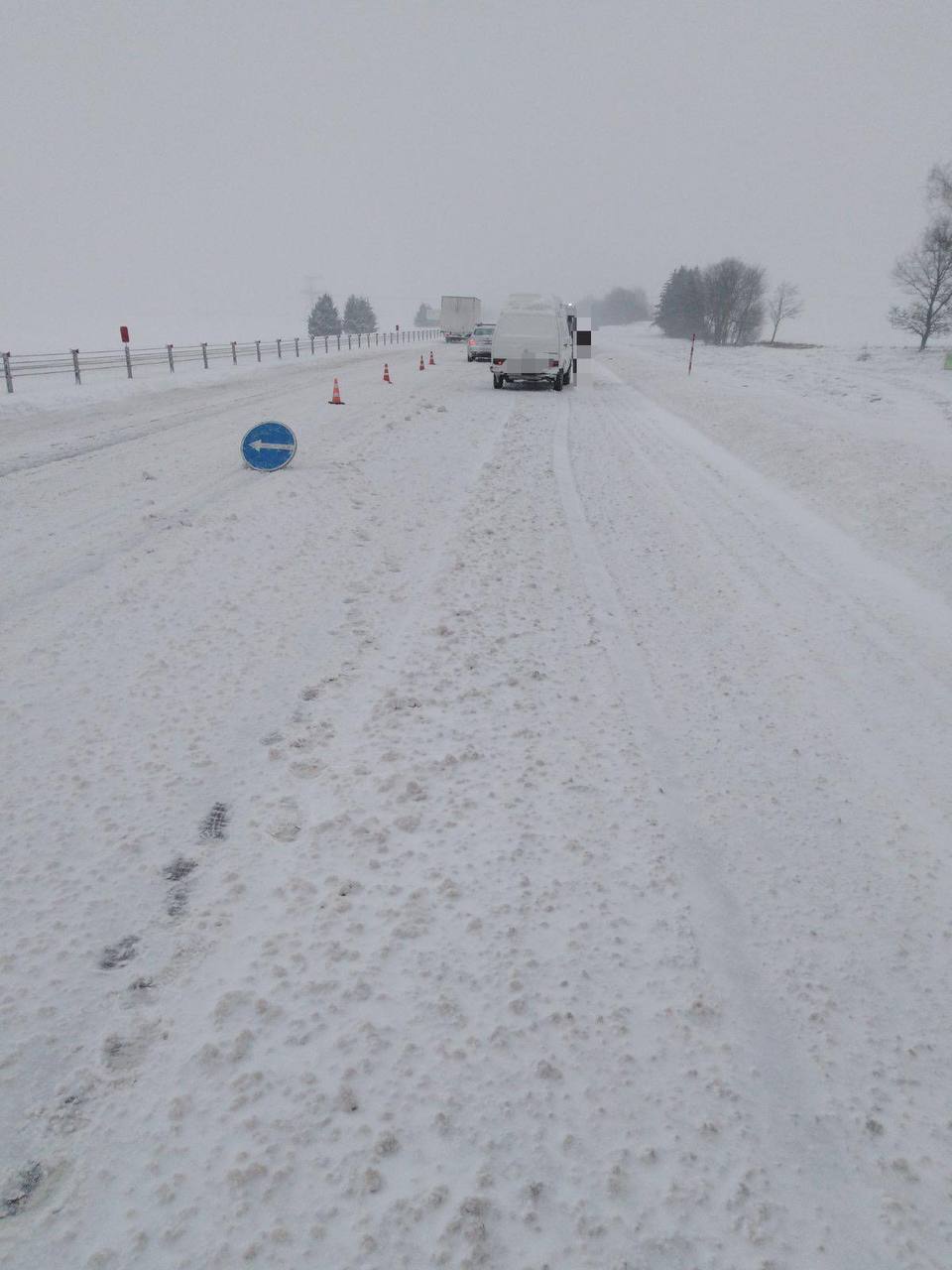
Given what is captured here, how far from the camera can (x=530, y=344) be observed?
1958 cm

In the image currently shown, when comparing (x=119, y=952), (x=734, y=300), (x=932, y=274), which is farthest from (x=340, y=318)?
(x=119, y=952)

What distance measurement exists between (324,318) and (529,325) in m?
76.0

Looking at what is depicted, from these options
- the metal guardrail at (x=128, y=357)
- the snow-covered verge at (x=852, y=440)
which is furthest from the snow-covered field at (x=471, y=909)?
the metal guardrail at (x=128, y=357)

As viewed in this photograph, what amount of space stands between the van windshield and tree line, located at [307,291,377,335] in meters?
65.5

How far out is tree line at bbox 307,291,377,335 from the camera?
286ft

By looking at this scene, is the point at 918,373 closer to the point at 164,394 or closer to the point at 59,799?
the point at 164,394

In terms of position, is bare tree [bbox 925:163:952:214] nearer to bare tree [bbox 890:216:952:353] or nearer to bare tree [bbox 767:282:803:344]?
bare tree [bbox 890:216:952:353]

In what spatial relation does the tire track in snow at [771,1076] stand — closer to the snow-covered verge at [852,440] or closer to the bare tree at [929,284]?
the snow-covered verge at [852,440]

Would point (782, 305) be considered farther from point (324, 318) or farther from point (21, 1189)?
point (21, 1189)

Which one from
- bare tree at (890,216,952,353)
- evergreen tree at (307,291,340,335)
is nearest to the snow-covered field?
bare tree at (890,216,952,353)

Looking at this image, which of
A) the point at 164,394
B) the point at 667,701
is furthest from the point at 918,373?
the point at 667,701

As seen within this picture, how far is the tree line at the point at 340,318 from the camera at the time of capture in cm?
8706

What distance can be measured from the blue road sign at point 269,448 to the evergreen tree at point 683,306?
259 ft

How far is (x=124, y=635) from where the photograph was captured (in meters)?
4.93
